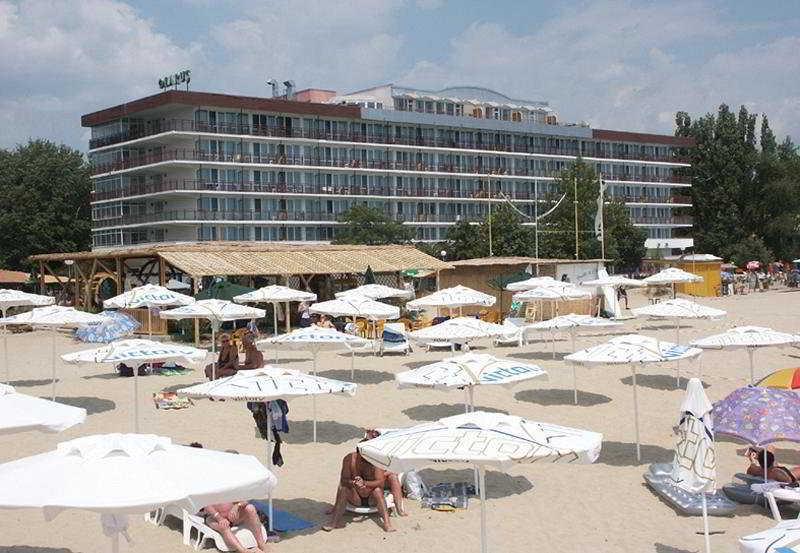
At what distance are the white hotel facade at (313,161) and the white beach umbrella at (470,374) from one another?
47.1 m

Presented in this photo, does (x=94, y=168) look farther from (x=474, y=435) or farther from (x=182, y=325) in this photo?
(x=474, y=435)

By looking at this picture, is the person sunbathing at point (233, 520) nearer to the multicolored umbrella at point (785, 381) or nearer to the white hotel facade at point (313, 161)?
the multicolored umbrella at point (785, 381)

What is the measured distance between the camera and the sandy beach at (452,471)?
357 inches

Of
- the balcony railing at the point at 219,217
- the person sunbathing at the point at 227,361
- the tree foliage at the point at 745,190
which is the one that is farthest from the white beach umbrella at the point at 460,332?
the tree foliage at the point at 745,190

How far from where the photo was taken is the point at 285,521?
Answer: 9.48 metres

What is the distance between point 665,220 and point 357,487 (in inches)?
3075

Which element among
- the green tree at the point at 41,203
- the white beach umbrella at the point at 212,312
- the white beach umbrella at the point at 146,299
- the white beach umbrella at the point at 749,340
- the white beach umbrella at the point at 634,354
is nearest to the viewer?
the white beach umbrella at the point at 634,354

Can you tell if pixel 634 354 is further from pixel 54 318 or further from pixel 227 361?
pixel 54 318

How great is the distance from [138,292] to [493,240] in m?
36.4

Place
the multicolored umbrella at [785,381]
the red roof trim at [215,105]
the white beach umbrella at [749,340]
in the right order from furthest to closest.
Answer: the red roof trim at [215,105], the white beach umbrella at [749,340], the multicolored umbrella at [785,381]

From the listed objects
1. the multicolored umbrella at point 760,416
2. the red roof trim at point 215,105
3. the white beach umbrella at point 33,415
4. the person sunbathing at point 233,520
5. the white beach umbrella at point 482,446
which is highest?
the red roof trim at point 215,105

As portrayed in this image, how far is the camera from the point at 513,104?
267 feet

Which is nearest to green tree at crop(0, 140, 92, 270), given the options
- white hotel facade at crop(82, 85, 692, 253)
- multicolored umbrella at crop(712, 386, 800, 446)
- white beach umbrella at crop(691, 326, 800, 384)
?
white hotel facade at crop(82, 85, 692, 253)

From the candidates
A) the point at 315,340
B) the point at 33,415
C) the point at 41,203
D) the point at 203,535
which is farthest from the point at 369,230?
the point at 33,415
